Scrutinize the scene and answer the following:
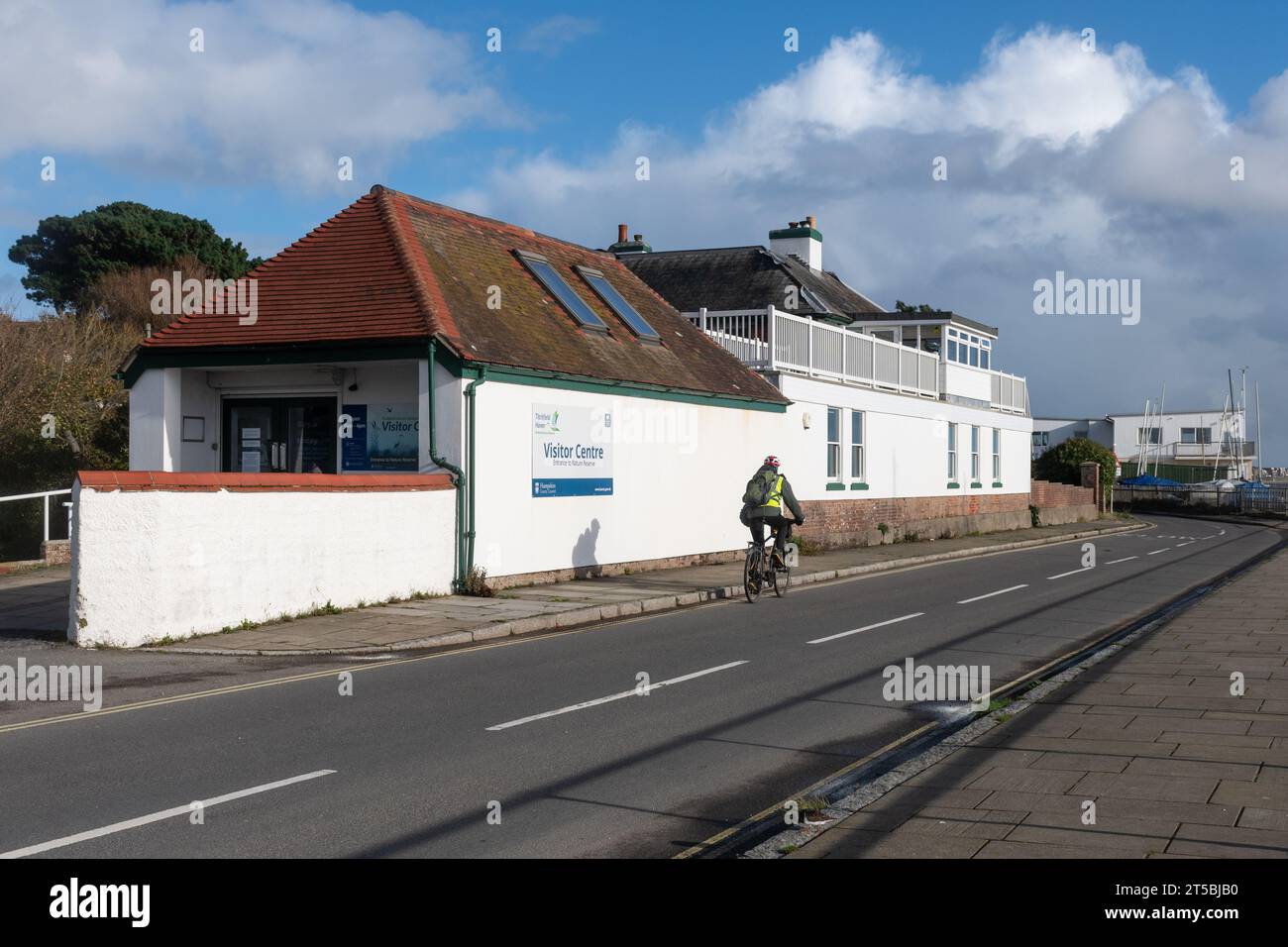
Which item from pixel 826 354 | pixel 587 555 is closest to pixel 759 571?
pixel 587 555

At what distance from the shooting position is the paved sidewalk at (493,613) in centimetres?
1297

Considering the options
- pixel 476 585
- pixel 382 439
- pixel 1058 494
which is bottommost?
pixel 476 585

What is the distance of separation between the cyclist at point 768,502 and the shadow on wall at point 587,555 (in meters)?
2.76

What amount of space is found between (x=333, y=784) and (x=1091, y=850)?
4.11 metres

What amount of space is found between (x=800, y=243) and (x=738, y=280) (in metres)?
4.53

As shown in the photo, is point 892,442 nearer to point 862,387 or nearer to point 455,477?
point 862,387

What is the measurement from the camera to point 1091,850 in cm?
565

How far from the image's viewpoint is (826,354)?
2947 cm

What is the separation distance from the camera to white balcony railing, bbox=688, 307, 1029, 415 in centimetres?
2745

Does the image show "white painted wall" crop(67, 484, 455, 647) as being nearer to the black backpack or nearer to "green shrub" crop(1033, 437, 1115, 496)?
the black backpack

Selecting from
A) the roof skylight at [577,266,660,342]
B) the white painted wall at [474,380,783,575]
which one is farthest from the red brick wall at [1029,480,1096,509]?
the roof skylight at [577,266,660,342]

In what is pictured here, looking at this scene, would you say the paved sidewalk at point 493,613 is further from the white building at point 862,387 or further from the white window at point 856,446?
the white window at point 856,446

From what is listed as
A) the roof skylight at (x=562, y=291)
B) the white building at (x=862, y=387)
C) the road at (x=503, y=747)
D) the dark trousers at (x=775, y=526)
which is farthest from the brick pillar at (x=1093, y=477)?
the road at (x=503, y=747)
